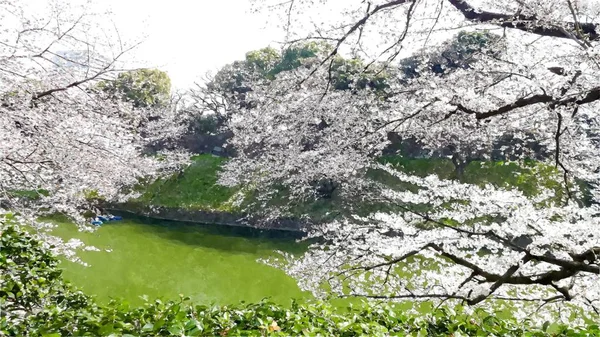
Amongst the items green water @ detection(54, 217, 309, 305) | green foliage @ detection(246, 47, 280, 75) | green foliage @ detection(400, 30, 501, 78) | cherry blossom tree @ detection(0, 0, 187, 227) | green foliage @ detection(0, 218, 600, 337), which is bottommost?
green water @ detection(54, 217, 309, 305)

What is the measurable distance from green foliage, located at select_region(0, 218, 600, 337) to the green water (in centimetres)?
395

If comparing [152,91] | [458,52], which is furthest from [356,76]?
[152,91]

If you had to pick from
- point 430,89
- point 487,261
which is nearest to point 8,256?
point 430,89

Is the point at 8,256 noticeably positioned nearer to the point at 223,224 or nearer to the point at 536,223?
the point at 536,223

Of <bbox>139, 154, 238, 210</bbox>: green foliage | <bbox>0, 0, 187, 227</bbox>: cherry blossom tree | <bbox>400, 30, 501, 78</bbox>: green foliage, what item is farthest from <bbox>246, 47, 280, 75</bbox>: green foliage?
<bbox>0, 0, 187, 227</bbox>: cherry blossom tree

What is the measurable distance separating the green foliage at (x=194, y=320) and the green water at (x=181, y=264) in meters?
3.95

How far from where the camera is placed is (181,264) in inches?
419

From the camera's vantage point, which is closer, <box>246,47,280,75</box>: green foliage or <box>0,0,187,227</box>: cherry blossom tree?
<box>0,0,187,227</box>: cherry blossom tree

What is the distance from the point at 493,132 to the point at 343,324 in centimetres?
326

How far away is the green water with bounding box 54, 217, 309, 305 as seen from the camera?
838 cm

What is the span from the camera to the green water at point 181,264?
8.38 metres

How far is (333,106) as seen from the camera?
4.86 metres

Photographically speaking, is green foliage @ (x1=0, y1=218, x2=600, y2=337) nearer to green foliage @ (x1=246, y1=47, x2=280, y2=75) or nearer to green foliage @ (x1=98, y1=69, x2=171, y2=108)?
green foliage @ (x1=98, y1=69, x2=171, y2=108)

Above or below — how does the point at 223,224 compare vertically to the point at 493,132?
below
